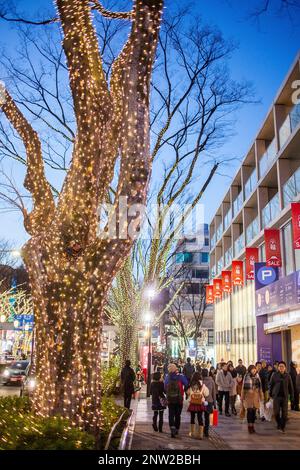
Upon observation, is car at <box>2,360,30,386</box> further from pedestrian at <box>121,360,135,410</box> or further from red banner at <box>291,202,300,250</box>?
red banner at <box>291,202,300,250</box>

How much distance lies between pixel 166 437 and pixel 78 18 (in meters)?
7.63

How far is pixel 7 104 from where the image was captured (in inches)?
288

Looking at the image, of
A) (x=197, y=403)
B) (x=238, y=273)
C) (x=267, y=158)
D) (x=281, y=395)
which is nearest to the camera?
(x=197, y=403)

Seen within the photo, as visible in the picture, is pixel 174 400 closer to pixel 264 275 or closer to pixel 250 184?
pixel 264 275

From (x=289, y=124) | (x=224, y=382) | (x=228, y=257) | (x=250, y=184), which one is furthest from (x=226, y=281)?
(x=224, y=382)

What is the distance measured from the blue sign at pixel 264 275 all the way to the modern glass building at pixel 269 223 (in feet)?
1.18

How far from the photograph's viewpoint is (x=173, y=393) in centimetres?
943

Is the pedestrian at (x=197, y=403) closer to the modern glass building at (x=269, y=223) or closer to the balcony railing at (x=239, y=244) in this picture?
the modern glass building at (x=269, y=223)

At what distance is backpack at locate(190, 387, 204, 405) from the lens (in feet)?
29.3

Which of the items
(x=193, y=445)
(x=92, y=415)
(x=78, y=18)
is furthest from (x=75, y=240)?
(x=193, y=445)

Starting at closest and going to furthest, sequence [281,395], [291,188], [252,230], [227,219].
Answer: [281,395] → [291,188] → [252,230] → [227,219]

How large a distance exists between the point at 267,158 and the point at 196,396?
16.4 meters

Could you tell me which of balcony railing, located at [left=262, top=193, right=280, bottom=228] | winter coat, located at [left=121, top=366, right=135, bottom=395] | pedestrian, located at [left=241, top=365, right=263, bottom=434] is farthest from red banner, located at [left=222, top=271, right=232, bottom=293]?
pedestrian, located at [left=241, top=365, right=263, bottom=434]

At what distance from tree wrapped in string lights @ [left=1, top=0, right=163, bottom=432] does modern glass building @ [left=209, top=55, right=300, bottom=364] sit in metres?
10.2
